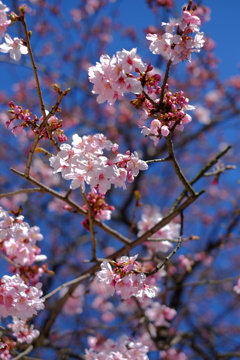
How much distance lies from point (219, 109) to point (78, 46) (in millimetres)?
3222

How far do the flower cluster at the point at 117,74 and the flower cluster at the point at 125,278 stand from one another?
0.85 m

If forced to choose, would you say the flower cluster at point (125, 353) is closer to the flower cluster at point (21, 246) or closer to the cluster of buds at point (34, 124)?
the flower cluster at point (21, 246)

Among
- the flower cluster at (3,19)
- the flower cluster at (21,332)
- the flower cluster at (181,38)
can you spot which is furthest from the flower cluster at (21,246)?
the flower cluster at (181,38)

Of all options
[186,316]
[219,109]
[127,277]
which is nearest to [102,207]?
[127,277]

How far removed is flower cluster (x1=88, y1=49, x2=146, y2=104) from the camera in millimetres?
1898

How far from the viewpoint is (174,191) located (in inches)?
356

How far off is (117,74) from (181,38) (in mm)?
384

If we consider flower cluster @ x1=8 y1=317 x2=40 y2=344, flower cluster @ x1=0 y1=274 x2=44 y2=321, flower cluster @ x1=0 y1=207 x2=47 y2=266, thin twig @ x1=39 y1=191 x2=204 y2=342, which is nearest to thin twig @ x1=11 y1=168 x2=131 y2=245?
thin twig @ x1=39 y1=191 x2=204 y2=342

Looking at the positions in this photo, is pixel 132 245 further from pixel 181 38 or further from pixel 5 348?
pixel 181 38

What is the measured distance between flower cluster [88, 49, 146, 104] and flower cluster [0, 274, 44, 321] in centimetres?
110

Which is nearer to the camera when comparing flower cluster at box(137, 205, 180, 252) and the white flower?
the white flower

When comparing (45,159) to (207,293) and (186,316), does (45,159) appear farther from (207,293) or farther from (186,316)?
(207,293)

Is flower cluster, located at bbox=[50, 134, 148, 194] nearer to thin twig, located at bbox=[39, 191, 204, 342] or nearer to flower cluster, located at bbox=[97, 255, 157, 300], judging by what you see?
flower cluster, located at bbox=[97, 255, 157, 300]

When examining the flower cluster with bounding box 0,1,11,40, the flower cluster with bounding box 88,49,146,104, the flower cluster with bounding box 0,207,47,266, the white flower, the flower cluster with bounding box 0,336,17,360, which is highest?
the flower cluster with bounding box 0,1,11,40
